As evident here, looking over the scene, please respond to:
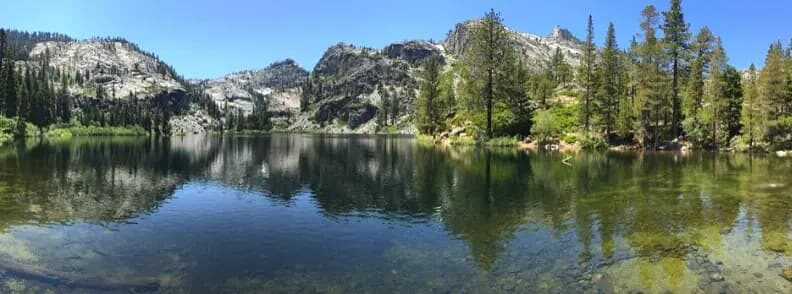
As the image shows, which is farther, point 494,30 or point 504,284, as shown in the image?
point 494,30

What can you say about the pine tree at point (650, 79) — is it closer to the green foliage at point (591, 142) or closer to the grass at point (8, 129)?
Result: the green foliage at point (591, 142)

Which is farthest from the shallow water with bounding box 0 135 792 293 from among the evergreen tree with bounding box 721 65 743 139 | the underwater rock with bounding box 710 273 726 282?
the evergreen tree with bounding box 721 65 743 139

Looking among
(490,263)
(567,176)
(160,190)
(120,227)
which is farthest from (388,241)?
(567,176)

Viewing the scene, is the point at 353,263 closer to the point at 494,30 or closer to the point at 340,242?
the point at 340,242

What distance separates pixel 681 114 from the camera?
86375mm

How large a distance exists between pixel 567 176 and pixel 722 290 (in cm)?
2864

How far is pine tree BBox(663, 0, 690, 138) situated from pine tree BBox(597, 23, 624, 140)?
9.43m

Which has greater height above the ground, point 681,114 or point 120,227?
point 681,114

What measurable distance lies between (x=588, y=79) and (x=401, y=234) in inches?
3056

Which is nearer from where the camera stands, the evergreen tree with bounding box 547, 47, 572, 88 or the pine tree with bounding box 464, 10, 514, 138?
the pine tree with bounding box 464, 10, 514, 138

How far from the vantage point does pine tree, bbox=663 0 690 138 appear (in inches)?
3179

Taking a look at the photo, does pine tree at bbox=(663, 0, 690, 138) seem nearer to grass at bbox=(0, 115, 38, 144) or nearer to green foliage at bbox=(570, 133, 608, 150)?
green foliage at bbox=(570, 133, 608, 150)

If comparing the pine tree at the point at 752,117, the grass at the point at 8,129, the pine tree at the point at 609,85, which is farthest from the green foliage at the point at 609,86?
the grass at the point at 8,129

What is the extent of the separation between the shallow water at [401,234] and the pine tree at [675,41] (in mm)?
44355
